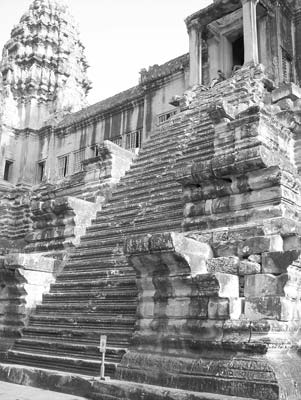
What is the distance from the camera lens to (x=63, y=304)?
9.22 meters

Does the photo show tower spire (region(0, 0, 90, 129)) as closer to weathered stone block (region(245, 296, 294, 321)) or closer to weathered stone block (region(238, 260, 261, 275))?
weathered stone block (region(238, 260, 261, 275))

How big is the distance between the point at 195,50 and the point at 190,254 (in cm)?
1370

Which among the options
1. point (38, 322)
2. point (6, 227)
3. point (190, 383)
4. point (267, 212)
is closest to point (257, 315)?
point (190, 383)

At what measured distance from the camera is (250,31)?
54.2ft

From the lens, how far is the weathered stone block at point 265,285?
6422mm

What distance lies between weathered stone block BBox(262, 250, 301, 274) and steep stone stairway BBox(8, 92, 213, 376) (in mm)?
2420

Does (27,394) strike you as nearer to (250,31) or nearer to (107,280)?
(107,280)

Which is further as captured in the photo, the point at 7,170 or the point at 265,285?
the point at 7,170

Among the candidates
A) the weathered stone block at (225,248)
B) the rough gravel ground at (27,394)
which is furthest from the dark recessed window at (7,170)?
the weathered stone block at (225,248)

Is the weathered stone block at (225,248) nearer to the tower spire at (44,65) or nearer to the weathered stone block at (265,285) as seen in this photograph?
the weathered stone block at (265,285)

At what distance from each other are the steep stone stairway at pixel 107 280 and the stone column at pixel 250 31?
4.46m

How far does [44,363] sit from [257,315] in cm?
392

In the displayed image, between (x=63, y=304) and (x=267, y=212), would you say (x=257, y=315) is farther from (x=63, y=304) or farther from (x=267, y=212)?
(x=63, y=304)

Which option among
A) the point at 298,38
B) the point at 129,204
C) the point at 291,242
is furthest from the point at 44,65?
the point at 291,242
